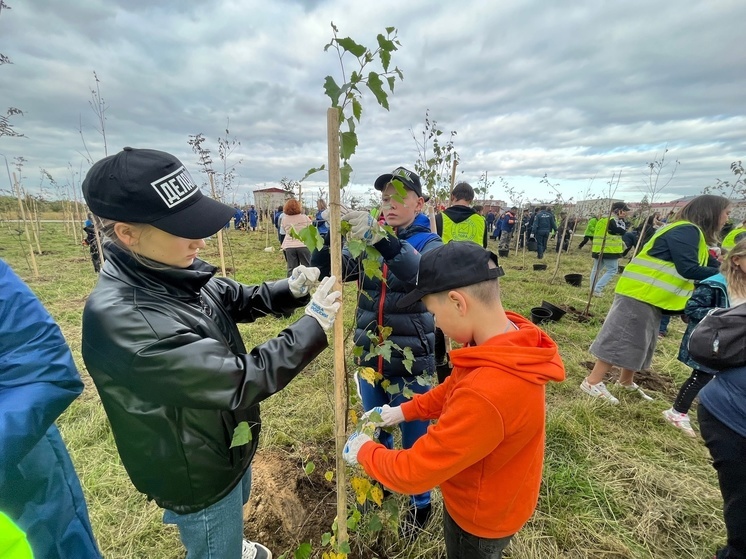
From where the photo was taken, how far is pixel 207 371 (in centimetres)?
104

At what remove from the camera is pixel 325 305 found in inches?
50.1

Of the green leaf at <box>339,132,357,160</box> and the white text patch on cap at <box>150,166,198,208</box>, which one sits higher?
the green leaf at <box>339,132,357,160</box>

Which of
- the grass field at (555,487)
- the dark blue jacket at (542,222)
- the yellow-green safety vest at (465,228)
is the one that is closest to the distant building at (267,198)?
the dark blue jacket at (542,222)

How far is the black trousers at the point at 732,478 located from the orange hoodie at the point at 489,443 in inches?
48.8

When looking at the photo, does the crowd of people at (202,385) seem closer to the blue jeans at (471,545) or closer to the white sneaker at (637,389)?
the blue jeans at (471,545)

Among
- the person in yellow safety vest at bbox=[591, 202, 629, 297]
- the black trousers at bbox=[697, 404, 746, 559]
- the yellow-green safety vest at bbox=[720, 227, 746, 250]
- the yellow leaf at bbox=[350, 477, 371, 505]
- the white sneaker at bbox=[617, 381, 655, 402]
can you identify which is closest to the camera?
the yellow leaf at bbox=[350, 477, 371, 505]

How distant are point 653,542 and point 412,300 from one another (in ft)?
8.55

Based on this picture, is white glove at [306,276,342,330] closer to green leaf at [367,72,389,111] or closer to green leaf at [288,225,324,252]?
green leaf at [288,225,324,252]

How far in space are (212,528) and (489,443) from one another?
1251 mm

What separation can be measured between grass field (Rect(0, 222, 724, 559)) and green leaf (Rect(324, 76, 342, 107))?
2.08 metres

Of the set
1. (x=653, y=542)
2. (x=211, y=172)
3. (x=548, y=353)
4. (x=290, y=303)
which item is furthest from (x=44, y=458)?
(x=211, y=172)

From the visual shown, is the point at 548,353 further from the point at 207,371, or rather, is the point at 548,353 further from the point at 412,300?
the point at 207,371

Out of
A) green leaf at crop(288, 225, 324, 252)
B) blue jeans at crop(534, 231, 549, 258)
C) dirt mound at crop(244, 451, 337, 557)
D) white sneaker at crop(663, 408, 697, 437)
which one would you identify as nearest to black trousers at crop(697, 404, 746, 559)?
white sneaker at crop(663, 408, 697, 437)

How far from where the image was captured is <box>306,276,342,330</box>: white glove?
126 centimetres
